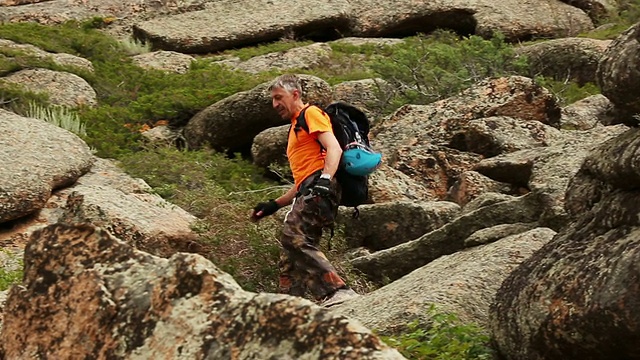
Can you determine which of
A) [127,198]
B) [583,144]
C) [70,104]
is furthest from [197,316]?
[70,104]

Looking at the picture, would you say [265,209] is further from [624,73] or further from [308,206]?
[624,73]

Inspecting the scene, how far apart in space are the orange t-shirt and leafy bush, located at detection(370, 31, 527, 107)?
898 cm

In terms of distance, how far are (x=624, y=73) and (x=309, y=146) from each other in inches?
149

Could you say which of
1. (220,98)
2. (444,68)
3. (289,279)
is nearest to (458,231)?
(289,279)

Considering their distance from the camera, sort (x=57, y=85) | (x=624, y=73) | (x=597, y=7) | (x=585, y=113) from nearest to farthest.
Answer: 1. (x=624, y=73)
2. (x=585, y=113)
3. (x=57, y=85)
4. (x=597, y=7)

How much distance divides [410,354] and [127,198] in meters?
5.62

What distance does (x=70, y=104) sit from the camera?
23.5 metres

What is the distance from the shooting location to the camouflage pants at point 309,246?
11188mm

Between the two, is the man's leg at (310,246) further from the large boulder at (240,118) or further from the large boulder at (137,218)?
the large boulder at (240,118)

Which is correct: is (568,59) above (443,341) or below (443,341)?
below

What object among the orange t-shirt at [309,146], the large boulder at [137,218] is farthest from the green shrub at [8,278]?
the orange t-shirt at [309,146]

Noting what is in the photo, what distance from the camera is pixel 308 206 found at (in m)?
11.2

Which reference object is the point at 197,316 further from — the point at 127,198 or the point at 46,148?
the point at 46,148

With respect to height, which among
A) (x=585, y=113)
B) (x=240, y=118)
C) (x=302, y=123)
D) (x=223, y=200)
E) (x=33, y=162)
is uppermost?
(x=302, y=123)
